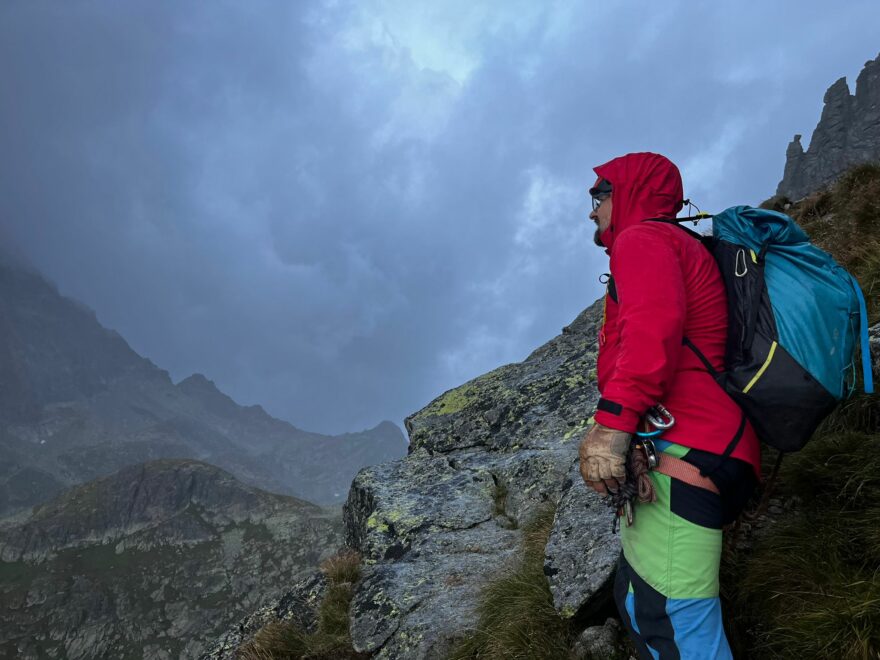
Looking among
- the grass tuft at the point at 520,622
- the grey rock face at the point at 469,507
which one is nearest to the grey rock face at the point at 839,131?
the grey rock face at the point at 469,507

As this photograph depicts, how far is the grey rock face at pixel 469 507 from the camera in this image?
5977 mm

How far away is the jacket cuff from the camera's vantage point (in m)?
3.00

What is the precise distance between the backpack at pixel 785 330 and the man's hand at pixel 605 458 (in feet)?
2.21

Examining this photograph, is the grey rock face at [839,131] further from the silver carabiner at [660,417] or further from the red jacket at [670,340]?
the silver carabiner at [660,417]

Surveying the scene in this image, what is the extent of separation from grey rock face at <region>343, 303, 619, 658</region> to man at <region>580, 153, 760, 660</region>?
1778 millimetres

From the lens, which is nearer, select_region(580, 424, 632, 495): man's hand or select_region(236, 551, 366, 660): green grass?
select_region(580, 424, 632, 495): man's hand

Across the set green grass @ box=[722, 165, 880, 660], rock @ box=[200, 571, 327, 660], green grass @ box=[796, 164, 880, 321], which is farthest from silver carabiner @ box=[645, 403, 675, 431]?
rock @ box=[200, 571, 327, 660]

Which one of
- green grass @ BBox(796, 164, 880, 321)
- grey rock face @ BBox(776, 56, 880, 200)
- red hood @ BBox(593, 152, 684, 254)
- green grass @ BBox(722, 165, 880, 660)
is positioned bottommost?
green grass @ BBox(722, 165, 880, 660)

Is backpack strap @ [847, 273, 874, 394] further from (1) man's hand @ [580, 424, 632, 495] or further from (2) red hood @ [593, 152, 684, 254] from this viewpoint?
(1) man's hand @ [580, 424, 632, 495]

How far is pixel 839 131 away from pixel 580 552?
189262 millimetres

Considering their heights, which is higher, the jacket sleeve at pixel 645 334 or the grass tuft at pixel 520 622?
the jacket sleeve at pixel 645 334

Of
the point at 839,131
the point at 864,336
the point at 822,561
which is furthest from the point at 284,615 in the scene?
the point at 839,131

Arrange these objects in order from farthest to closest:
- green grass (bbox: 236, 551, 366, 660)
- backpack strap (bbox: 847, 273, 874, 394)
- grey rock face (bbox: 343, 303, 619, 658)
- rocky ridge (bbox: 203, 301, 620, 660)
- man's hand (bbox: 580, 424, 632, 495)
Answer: green grass (bbox: 236, 551, 366, 660) → grey rock face (bbox: 343, 303, 619, 658) → rocky ridge (bbox: 203, 301, 620, 660) → backpack strap (bbox: 847, 273, 874, 394) → man's hand (bbox: 580, 424, 632, 495)

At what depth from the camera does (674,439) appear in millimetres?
3119
